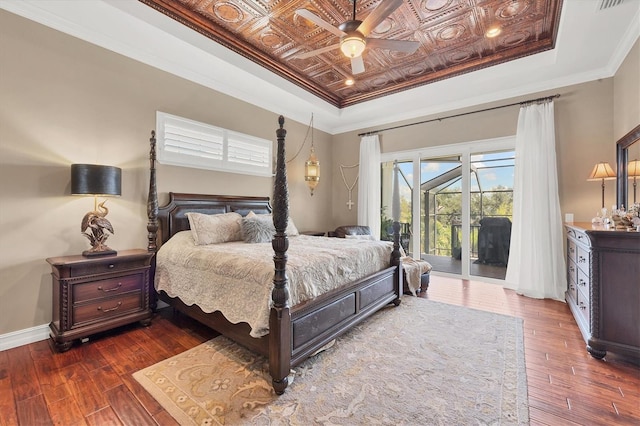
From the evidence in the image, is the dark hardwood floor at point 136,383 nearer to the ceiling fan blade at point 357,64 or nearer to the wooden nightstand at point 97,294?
the wooden nightstand at point 97,294

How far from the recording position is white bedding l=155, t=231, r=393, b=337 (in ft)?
6.91

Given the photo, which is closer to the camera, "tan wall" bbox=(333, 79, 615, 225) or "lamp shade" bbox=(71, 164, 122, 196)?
"lamp shade" bbox=(71, 164, 122, 196)

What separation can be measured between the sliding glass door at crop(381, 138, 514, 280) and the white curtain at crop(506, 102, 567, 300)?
0.35 meters

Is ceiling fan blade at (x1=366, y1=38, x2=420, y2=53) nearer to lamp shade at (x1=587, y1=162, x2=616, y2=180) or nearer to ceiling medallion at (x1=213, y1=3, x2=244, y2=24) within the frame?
ceiling medallion at (x1=213, y1=3, x2=244, y2=24)

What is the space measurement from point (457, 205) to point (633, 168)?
2.20 m

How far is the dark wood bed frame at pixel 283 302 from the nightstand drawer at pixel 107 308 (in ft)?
1.10

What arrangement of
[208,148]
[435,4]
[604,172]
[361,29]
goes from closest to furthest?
1. [361,29]
2. [435,4]
3. [604,172]
4. [208,148]

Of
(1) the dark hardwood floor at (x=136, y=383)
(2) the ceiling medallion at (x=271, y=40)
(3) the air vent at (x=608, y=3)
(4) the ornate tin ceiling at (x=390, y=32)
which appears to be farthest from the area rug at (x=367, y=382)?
(2) the ceiling medallion at (x=271, y=40)

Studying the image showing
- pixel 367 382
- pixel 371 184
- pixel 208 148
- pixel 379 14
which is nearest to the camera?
pixel 367 382

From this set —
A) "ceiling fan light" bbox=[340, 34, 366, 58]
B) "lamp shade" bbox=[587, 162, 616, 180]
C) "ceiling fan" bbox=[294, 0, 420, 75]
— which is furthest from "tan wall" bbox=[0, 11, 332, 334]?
"lamp shade" bbox=[587, 162, 616, 180]

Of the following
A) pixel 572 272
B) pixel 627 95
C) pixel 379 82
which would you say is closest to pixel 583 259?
pixel 572 272

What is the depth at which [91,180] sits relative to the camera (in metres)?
2.62

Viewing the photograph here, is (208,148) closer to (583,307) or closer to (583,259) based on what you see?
(583,259)

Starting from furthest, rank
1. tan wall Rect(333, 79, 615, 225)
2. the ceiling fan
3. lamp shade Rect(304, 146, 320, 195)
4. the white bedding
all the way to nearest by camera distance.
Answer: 1. lamp shade Rect(304, 146, 320, 195)
2. tan wall Rect(333, 79, 615, 225)
3. the ceiling fan
4. the white bedding
